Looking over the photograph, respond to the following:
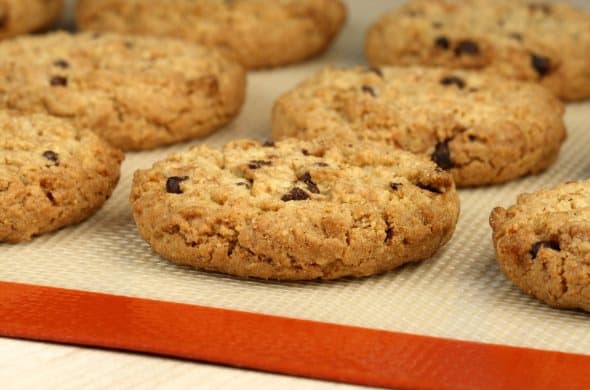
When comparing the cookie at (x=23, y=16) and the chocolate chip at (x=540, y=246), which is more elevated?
the cookie at (x=23, y=16)

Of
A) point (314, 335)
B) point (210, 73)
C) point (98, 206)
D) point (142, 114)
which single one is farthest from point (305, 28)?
point (314, 335)

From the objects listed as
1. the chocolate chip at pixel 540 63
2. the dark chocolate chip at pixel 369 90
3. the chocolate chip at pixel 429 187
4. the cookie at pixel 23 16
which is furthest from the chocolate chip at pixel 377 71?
the cookie at pixel 23 16

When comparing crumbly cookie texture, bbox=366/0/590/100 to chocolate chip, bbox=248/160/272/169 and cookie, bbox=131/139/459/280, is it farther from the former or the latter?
chocolate chip, bbox=248/160/272/169

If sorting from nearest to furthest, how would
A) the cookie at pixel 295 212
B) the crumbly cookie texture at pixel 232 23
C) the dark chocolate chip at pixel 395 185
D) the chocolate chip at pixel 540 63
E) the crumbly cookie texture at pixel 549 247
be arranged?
1. the crumbly cookie texture at pixel 549 247
2. the cookie at pixel 295 212
3. the dark chocolate chip at pixel 395 185
4. the chocolate chip at pixel 540 63
5. the crumbly cookie texture at pixel 232 23

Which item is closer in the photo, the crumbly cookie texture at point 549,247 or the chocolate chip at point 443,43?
the crumbly cookie texture at point 549,247

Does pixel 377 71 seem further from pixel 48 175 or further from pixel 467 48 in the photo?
pixel 48 175

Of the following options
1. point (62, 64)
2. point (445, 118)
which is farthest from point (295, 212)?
point (62, 64)

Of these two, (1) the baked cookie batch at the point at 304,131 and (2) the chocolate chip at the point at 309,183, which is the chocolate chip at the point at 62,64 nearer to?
(1) the baked cookie batch at the point at 304,131
